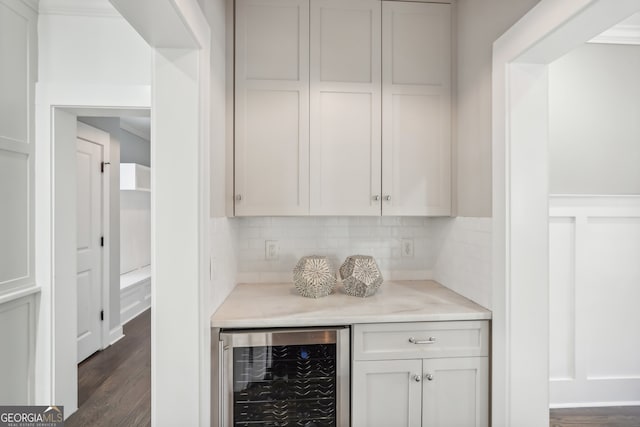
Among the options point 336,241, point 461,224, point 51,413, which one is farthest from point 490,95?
point 51,413

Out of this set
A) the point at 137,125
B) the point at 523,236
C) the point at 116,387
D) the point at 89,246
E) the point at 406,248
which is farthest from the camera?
the point at 137,125

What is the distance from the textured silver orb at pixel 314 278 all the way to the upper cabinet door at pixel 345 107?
28cm

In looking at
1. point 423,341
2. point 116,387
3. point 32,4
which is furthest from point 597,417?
point 32,4

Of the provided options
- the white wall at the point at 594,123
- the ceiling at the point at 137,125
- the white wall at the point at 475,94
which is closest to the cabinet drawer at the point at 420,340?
the white wall at the point at 475,94

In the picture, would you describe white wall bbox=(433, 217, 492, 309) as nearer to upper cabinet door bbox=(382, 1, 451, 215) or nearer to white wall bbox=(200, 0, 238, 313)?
upper cabinet door bbox=(382, 1, 451, 215)

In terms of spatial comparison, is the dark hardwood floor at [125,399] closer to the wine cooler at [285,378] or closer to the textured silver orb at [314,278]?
the wine cooler at [285,378]

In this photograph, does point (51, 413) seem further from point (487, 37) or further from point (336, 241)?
point (487, 37)

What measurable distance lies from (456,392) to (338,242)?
1.06 meters

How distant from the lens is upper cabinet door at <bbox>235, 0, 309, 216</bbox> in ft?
6.13

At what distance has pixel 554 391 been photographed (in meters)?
2.30

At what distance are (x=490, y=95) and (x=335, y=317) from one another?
1.26 m

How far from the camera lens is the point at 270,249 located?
88.3 inches

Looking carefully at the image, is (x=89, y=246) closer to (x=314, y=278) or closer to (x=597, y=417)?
(x=314, y=278)

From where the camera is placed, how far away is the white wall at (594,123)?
2291 mm
